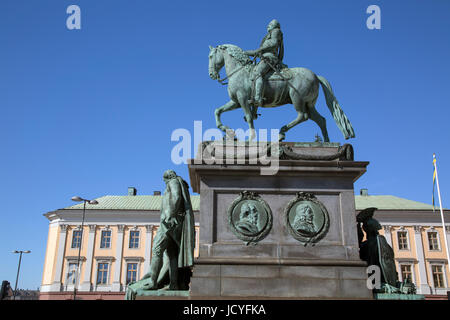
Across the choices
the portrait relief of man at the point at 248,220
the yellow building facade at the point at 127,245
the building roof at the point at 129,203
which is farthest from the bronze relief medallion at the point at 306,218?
the building roof at the point at 129,203

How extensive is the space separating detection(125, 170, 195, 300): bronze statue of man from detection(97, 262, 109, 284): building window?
151ft

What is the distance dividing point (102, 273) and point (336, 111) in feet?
154

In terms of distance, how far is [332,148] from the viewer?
8.91 m

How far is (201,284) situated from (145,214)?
4590 cm

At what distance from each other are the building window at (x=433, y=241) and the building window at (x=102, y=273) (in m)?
38.1

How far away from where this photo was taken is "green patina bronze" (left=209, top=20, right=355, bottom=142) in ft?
32.1

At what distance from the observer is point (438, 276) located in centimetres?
4856

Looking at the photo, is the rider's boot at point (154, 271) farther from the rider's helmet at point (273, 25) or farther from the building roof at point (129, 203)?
the building roof at point (129, 203)

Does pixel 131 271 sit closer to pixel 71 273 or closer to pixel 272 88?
pixel 71 273

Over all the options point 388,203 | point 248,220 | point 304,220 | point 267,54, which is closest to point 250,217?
point 248,220

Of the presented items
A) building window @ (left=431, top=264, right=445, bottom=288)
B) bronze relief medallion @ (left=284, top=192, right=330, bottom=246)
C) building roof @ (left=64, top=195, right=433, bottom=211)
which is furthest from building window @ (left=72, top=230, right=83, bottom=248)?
bronze relief medallion @ (left=284, top=192, right=330, bottom=246)

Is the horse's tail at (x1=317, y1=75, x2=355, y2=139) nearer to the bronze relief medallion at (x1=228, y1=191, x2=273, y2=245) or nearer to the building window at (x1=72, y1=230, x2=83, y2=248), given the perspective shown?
the bronze relief medallion at (x1=228, y1=191, x2=273, y2=245)

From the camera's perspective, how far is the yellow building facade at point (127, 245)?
160 ft
